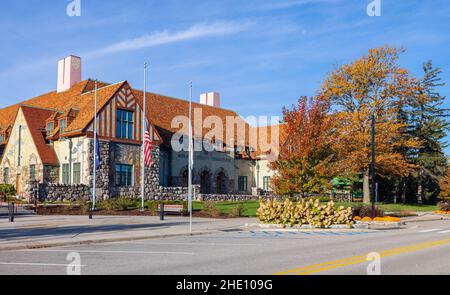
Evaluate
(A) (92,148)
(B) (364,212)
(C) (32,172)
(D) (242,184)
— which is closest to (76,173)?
(A) (92,148)

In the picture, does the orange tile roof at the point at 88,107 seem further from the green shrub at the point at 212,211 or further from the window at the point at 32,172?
the green shrub at the point at 212,211

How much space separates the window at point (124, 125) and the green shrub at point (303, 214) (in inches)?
817

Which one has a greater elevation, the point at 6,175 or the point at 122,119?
the point at 122,119

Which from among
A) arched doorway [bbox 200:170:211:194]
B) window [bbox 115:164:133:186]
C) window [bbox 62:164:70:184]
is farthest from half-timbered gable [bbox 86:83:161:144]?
arched doorway [bbox 200:170:211:194]

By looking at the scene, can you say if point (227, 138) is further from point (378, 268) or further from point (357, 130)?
point (378, 268)

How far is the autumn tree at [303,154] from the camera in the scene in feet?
88.7

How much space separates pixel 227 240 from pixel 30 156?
29.7m

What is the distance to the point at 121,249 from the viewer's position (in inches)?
576

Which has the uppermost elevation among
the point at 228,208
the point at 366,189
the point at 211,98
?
the point at 211,98

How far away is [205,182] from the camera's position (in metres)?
50.1

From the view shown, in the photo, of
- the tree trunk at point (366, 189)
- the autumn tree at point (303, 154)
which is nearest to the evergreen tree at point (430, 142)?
the tree trunk at point (366, 189)

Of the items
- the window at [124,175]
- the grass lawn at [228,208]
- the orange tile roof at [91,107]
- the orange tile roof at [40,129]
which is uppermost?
the orange tile roof at [91,107]

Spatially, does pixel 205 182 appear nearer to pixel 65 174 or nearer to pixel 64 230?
pixel 65 174

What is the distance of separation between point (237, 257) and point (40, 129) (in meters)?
34.9
